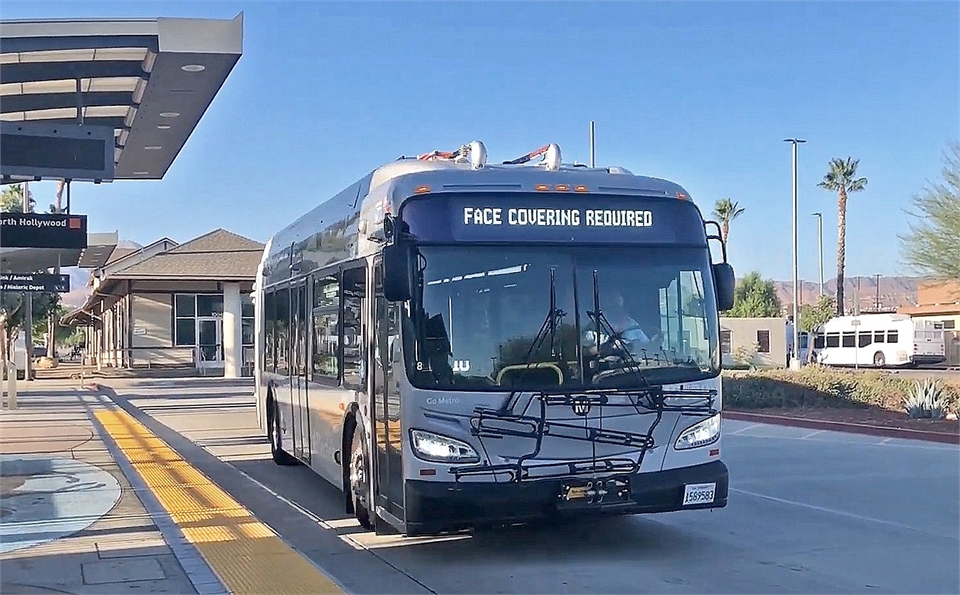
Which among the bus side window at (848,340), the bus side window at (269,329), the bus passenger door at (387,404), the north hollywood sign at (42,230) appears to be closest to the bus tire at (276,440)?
the bus side window at (269,329)

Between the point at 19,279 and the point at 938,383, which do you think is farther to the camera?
the point at 19,279

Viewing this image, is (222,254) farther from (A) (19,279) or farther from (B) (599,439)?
(B) (599,439)

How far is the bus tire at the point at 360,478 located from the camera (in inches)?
369

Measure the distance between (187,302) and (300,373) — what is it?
39.7 metres

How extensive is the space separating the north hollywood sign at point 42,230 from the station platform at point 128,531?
3140 millimetres

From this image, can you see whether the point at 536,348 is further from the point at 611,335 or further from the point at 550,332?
the point at 611,335

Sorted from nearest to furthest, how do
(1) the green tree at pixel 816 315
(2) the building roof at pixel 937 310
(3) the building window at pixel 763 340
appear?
1. (3) the building window at pixel 763 340
2. (2) the building roof at pixel 937 310
3. (1) the green tree at pixel 816 315

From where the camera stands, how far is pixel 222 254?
165ft

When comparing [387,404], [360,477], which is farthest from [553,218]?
[360,477]

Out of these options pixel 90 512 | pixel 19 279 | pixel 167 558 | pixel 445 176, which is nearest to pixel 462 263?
pixel 445 176

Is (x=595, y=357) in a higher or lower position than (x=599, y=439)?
higher

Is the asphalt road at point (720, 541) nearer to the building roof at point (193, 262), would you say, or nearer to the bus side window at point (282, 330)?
the bus side window at point (282, 330)

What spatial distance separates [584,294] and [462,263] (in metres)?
0.98

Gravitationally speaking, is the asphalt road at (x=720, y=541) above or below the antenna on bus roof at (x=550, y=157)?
below
